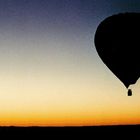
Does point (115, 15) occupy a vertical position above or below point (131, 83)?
above
